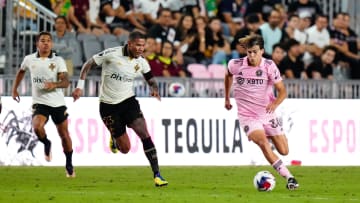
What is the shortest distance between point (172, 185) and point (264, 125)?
183cm

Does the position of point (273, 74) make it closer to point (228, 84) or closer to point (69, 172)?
point (228, 84)

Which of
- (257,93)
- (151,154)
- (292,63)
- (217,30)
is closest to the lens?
(257,93)

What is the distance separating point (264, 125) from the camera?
17.9 meters

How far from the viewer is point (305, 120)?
1015 inches

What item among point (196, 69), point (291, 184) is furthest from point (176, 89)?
point (291, 184)

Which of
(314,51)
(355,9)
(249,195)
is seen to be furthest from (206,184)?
(355,9)

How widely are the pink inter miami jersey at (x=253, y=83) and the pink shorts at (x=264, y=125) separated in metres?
0.08

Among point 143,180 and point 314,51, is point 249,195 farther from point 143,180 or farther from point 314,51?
point 314,51

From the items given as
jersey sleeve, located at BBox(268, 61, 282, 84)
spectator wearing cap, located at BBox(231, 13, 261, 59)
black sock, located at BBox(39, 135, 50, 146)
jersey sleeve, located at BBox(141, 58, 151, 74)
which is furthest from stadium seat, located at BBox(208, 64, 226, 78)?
jersey sleeve, located at BBox(268, 61, 282, 84)

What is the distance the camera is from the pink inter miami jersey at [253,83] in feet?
58.5

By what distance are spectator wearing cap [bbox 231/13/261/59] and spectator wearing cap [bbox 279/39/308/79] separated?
0.86 meters

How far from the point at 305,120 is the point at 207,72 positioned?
120 inches

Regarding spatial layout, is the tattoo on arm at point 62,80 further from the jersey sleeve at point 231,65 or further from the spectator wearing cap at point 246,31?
the spectator wearing cap at point 246,31

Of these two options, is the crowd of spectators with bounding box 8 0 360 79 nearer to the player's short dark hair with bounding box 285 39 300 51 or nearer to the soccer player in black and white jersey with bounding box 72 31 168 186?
the player's short dark hair with bounding box 285 39 300 51
